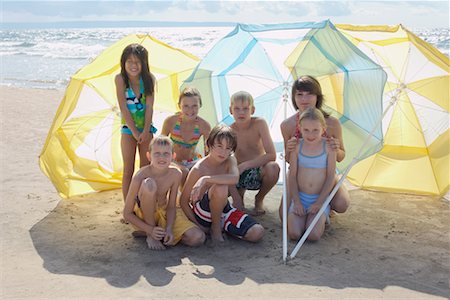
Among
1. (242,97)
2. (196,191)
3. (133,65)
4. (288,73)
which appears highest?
(133,65)

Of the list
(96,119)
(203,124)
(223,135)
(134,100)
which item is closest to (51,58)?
(96,119)

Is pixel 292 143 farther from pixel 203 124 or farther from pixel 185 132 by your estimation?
pixel 185 132

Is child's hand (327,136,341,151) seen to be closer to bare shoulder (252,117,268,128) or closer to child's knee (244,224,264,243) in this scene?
bare shoulder (252,117,268,128)

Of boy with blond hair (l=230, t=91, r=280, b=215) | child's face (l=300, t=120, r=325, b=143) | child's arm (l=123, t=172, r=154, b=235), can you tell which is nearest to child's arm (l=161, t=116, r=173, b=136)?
boy with blond hair (l=230, t=91, r=280, b=215)

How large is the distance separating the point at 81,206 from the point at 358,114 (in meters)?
2.49

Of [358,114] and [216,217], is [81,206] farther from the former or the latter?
[358,114]

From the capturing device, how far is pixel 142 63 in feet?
14.0

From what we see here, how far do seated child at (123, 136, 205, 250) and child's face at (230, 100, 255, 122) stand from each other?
0.75 meters

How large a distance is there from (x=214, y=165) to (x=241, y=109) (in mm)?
610

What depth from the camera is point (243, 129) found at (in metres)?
4.40

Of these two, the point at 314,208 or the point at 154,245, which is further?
the point at 314,208

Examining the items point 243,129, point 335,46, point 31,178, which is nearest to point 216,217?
point 243,129

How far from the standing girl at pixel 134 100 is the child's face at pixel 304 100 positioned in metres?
1.19

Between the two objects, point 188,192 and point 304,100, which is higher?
point 304,100
